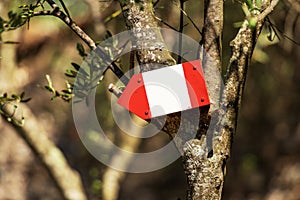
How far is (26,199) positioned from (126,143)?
→ 8.16 feet

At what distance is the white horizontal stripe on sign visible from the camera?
128 centimetres

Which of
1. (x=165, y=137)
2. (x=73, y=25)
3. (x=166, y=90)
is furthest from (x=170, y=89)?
(x=165, y=137)

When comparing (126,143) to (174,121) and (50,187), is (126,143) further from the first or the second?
(50,187)

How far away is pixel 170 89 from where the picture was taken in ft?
4.24

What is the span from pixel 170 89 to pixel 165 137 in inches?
132

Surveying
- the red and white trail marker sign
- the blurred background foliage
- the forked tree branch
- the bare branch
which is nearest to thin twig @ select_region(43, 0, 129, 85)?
the red and white trail marker sign

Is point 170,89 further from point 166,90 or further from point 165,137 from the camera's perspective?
point 165,137

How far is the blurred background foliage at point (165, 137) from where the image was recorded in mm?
4098

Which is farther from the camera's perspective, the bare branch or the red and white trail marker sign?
the bare branch

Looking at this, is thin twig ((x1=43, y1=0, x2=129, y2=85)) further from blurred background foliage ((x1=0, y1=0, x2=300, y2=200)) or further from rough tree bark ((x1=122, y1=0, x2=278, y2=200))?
blurred background foliage ((x1=0, y1=0, x2=300, y2=200))

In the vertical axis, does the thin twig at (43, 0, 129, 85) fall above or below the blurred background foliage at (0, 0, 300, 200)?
above

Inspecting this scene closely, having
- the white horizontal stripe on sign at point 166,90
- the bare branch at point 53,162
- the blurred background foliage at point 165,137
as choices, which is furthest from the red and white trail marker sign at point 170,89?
the blurred background foliage at point 165,137

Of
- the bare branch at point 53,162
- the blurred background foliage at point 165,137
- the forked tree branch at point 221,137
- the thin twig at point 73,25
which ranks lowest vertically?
the blurred background foliage at point 165,137

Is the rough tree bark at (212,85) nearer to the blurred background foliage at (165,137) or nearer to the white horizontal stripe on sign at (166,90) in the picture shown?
the white horizontal stripe on sign at (166,90)
